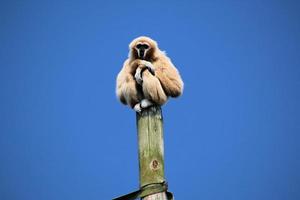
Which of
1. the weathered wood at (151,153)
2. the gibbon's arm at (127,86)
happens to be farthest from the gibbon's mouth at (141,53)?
the weathered wood at (151,153)

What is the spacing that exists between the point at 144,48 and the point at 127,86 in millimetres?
814

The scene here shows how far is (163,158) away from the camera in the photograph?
4812 mm

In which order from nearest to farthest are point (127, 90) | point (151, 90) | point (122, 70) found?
point (151, 90)
point (127, 90)
point (122, 70)

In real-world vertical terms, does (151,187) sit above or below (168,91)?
below

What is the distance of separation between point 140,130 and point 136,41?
10.5 feet

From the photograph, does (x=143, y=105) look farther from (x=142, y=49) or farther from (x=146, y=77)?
(x=142, y=49)

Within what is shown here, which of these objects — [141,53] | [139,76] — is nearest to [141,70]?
[139,76]

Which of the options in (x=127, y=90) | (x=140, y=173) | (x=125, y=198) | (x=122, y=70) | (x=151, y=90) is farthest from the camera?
(x=122, y=70)

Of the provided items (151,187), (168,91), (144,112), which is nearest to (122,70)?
(168,91)

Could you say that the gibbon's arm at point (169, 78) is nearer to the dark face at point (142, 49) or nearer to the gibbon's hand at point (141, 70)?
the gibbon's hand at point (141, 70)

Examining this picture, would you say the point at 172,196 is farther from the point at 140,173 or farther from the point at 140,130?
the point at 140,130

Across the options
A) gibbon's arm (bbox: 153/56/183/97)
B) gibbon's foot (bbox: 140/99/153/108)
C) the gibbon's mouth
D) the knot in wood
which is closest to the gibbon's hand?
gibbon's arm (bbox: 153/56/183/97)

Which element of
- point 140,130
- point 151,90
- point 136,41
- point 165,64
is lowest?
point 140,130

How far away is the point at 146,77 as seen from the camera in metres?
6.95
